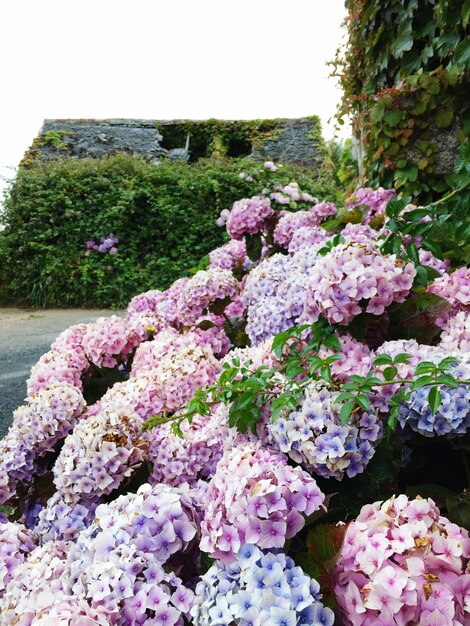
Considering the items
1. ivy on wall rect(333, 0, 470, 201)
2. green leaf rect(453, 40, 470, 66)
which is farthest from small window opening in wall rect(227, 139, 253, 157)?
green leaf rect(453, 40, 470, 66)

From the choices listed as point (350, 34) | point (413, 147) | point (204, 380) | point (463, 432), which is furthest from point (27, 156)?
point (463, 432)

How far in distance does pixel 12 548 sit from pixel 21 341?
542cm

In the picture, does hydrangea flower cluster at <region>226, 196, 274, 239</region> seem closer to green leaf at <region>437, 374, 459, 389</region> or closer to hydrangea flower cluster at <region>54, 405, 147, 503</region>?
hydrangea flower cluster at <region>54, 405, 147, 503</region>

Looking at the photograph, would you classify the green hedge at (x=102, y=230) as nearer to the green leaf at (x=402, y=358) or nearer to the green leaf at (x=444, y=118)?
the green leaf at (x=444, y=118)

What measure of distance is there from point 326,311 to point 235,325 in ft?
3.99

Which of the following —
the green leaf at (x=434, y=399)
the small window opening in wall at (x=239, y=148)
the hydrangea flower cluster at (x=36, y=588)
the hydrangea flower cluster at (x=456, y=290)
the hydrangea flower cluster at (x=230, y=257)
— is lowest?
the hydrangea flower cluster at (x=36, y=588)

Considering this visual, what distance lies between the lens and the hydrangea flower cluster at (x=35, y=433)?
1.77 m

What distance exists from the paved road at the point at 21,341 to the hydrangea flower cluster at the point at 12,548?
2.13 metres

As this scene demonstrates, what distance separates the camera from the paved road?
4.28 meters

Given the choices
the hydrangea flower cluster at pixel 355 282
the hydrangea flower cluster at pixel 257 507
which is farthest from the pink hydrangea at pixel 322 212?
the hydrangea flower cluster at pixel 257 507

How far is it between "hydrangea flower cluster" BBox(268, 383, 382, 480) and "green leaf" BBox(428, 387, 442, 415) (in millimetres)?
135

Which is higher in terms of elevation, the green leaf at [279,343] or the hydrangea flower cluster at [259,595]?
the green leaf at [279,343]

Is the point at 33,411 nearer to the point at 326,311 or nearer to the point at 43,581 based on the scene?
the point at 43,581

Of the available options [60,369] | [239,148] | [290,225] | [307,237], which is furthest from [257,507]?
[239,148]
